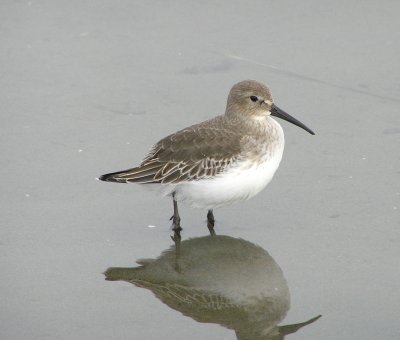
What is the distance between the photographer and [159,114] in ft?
32.9

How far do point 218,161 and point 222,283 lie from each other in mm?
1186

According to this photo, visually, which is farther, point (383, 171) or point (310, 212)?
point (383, 171)

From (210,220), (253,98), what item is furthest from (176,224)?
(253,98)

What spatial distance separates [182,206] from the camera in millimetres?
8945

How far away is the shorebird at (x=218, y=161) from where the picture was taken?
8055 millimetres

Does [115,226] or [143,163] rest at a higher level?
[143,163]

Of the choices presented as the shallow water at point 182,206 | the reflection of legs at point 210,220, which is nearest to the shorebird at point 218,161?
the reflection of legs at point 210,220

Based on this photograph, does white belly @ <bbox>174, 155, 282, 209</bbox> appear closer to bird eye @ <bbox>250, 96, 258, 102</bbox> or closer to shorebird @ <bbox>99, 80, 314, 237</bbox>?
shorebird @ <bbox>99, 80, 314, 237</bbox>

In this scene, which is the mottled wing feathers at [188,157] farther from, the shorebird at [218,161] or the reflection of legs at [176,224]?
the reflection of legs at [176,224]

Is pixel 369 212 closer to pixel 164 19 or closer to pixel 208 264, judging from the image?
pixel 208 264

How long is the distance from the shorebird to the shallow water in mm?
365

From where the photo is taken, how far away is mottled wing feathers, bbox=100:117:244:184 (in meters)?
8.12

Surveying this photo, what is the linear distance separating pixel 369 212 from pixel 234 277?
1.53 metres

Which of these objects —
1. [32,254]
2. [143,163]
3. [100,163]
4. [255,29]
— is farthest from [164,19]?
[32,254]
